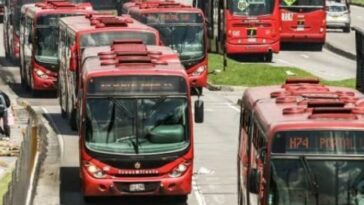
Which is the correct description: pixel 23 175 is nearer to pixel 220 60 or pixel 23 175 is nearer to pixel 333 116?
pixel 333 116

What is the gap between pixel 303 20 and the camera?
6281 cm

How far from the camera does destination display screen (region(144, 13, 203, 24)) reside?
4457 centimetres

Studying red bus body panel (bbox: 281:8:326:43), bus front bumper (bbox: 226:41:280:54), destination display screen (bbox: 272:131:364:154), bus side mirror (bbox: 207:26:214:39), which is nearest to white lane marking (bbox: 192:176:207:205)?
destination display screen (bbox: 272:131:364:154)

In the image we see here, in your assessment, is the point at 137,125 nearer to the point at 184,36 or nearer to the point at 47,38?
the point at 184,36

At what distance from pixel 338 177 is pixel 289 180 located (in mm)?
642

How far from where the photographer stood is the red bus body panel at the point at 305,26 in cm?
6247

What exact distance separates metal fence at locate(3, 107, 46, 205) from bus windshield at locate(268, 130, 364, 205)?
3.73 metres

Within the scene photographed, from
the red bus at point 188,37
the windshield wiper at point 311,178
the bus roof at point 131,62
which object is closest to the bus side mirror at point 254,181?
the windshield wiper at point 311,178

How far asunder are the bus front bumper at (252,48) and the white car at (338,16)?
17.6 metres

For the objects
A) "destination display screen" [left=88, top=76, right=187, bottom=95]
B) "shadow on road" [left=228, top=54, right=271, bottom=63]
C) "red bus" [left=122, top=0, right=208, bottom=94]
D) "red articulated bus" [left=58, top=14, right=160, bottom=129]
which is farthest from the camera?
"shadow on road" [left=228, top=54, right=271, bottom=63]

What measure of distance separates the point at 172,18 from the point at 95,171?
2110 cm

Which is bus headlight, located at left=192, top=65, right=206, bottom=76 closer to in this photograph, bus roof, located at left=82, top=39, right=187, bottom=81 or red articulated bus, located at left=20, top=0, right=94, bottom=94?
red articulated bus, located at left=20, top=0, right=94, bottom=94

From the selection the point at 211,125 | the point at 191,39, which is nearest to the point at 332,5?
the point at 191,39

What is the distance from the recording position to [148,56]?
86.8ft
